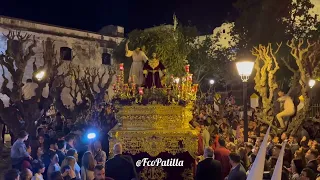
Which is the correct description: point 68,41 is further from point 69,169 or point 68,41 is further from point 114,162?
point 69,169

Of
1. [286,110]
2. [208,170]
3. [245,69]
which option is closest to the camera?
[208,170]

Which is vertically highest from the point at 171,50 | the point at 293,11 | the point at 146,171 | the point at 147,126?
the point at 293,11

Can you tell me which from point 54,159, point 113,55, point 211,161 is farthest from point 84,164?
point 113,55

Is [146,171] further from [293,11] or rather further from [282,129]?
[293,11]

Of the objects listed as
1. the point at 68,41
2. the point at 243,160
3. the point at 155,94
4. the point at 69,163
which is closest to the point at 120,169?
the point at 69,163

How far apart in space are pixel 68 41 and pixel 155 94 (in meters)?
29.9

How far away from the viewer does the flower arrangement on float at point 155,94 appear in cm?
965

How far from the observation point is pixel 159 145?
30.9 ft

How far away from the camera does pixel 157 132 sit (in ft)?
30.8

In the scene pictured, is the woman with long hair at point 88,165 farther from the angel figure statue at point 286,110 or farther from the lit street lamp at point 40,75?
the angel figure statue at point 286,110

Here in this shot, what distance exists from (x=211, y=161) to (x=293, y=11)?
2834cm

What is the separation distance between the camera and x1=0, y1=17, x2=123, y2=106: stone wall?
34375 millimetres

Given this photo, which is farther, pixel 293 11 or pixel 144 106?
pixel 293 11

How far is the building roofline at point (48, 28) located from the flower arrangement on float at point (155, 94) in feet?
86.0
